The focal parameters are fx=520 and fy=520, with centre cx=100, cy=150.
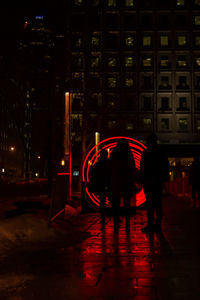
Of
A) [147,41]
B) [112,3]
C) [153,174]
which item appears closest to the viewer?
[153,174]

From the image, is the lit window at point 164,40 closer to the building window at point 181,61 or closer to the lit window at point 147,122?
the building window at point 181,61

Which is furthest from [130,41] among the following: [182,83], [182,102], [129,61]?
[182,102]

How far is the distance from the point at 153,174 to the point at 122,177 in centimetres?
59

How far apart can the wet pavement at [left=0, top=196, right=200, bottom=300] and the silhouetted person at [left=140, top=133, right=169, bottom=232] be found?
2.01 feet

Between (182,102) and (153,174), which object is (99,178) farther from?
(182,102)

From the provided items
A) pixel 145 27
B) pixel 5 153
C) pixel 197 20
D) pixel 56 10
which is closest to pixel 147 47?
pixel 145 27

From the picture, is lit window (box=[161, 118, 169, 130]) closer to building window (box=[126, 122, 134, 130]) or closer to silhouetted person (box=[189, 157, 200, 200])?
building window (box=[126, 122, 134, 130])

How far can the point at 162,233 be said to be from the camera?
9891mm

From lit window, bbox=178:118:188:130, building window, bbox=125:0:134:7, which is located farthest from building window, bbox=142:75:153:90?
building window, bbox=125:0:134:7

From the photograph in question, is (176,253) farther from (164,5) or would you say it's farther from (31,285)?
(164,5)

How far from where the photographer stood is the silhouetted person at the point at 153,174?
958 centimetres

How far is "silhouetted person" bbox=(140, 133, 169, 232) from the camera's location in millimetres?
9578

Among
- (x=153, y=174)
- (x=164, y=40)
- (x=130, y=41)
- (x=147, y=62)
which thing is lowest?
(x=153, y=174)

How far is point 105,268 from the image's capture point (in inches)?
240
